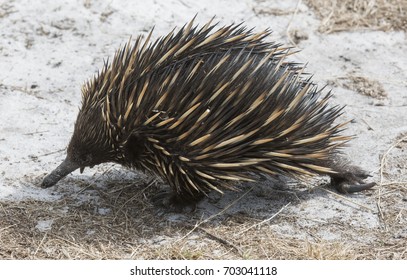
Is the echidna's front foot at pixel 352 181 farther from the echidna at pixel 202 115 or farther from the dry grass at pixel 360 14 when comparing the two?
the dry grass at pixel 360 14

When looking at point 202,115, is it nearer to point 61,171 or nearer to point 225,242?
point 225,242

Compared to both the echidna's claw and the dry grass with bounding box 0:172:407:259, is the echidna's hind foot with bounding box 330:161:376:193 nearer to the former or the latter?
the echidna's claw

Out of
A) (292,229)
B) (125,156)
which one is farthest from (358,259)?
(125,156)

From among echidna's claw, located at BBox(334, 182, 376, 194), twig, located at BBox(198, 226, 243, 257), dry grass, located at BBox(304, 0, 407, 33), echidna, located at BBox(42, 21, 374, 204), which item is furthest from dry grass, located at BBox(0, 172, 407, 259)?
dry grass, located at BBox(304, 0, 407, 33)

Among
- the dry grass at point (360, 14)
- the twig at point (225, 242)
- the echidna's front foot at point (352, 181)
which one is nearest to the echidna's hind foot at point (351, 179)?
the echidna's front foot at point (352, 181)

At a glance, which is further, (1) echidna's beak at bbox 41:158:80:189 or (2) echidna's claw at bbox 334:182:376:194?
(2) echidna's claw at bbox 334:182:376:194

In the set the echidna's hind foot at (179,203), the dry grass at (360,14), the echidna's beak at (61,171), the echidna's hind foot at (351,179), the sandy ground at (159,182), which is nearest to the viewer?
the sandy ground at (159,182)
